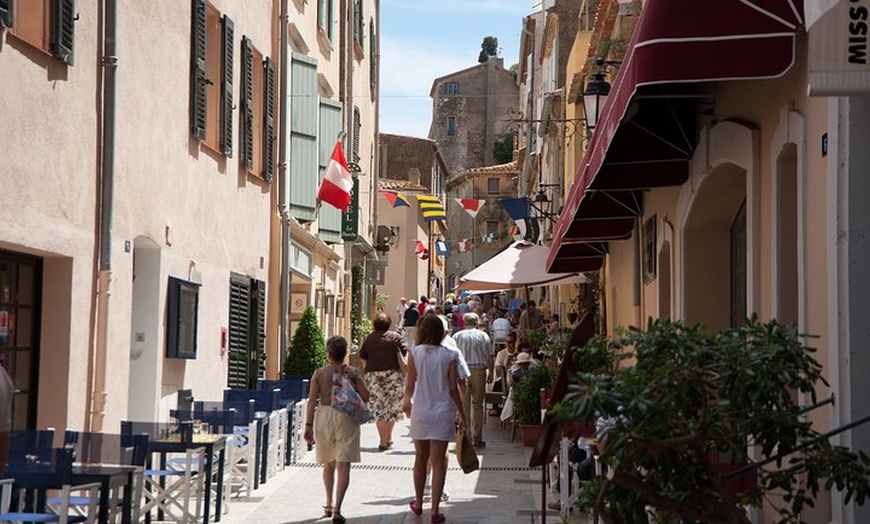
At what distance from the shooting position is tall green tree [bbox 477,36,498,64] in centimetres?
10212

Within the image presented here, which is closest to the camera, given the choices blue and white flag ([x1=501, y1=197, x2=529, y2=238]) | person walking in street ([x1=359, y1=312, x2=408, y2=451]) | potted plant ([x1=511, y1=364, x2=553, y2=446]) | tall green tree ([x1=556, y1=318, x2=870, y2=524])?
tall green tree ([x1=556, y1=318, x2=870, y2=524])

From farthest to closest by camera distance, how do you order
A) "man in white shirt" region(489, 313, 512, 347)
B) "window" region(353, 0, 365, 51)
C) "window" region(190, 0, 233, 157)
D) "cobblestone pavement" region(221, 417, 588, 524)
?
"man in white shirt" region(489, 313, 512, 347), "window" region(353, 0, 365, 51), "window" region(190, 0, 233, 157), "cobblestone pavement" region(221, 417, 588, 524)

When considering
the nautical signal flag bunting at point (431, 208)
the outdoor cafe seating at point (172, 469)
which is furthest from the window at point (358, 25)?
the outdoor cafe seating at point (172, 469)

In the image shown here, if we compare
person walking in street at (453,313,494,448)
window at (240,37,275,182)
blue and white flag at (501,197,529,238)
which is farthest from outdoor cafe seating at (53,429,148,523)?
blue and white flag at (501,197,529,238)

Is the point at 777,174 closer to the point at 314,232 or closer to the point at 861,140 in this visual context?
the point at 861,140

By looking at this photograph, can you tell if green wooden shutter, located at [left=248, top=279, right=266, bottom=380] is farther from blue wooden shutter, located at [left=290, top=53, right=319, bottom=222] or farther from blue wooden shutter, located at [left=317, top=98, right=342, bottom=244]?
blue wooden shutter, located at [left=317, top=98, right=342, bottom=244]

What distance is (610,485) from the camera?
4777 mm

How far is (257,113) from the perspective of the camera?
1809 cm

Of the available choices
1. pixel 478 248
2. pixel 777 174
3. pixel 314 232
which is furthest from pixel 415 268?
pixel 777 174

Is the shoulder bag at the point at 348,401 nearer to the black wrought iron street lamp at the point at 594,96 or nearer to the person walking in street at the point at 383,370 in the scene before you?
the person walking in street at the point at 383,370

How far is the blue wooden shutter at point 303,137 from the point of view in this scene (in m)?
20.3

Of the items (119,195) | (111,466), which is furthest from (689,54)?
(119,195)

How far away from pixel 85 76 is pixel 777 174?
5.84m

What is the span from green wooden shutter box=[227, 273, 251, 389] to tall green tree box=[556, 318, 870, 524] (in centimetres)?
1237
